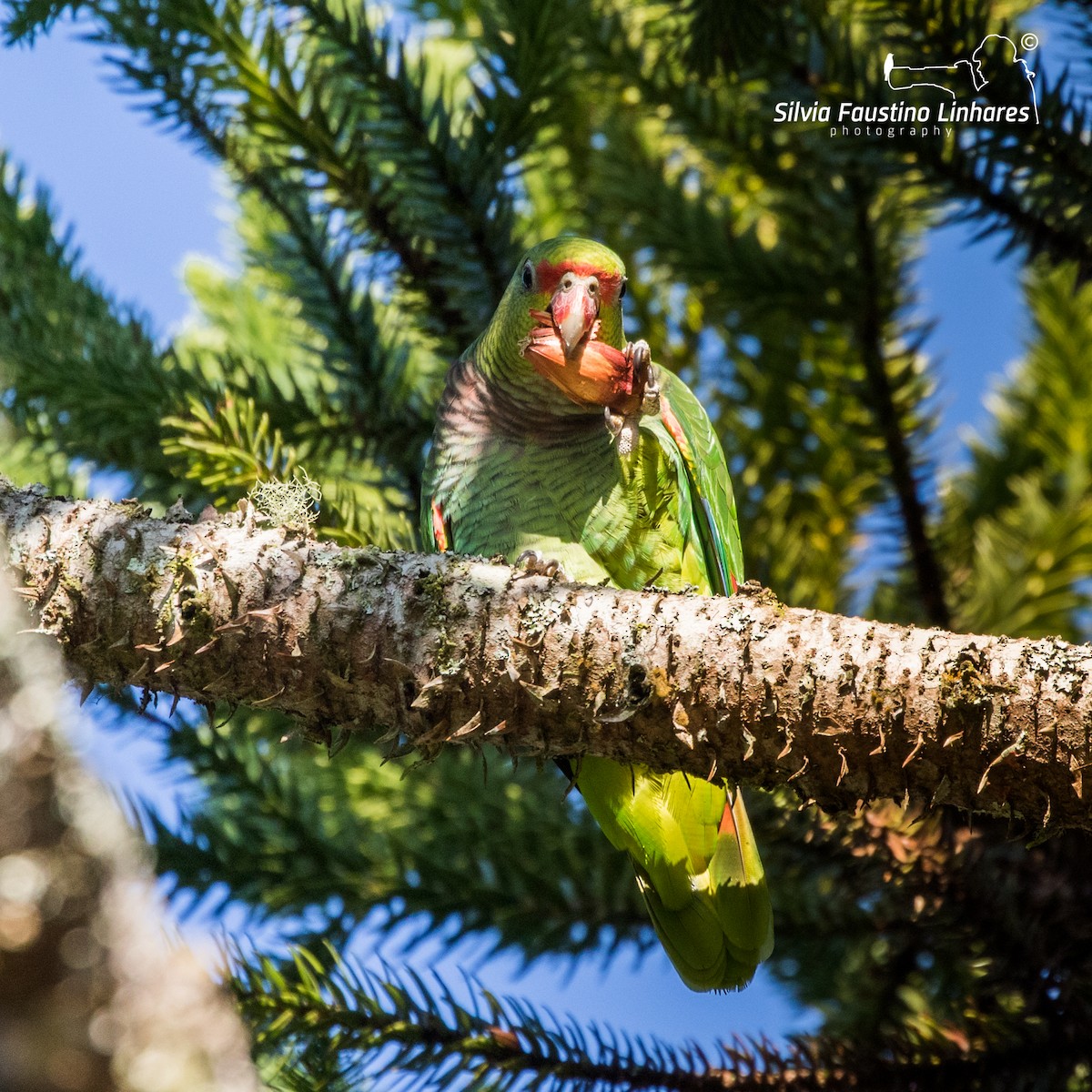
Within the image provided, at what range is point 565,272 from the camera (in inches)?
87.7

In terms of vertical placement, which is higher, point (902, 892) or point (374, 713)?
point (374, 713)

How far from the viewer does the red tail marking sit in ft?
8.29

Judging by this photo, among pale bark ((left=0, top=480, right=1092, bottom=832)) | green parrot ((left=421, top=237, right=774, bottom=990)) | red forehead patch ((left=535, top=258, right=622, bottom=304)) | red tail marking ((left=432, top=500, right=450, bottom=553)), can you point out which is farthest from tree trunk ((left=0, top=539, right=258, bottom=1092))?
red tail marking ((left=432, top=500, right=450, bottom=553))

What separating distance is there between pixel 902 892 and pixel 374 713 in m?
1.11

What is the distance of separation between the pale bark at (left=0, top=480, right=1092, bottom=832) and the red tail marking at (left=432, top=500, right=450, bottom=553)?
0.97 metres

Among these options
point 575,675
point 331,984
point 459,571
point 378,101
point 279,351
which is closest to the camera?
point 575,675

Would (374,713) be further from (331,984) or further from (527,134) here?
(527,134)

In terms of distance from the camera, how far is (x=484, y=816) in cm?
240

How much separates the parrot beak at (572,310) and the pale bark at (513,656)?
0.79m

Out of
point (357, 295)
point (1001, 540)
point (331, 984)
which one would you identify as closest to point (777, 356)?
point (1001, 540)

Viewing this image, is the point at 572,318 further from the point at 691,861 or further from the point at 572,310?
the point at 691,861

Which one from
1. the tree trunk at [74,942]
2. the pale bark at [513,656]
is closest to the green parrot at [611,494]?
the pale bark at [513,656]

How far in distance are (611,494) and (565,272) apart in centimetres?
51

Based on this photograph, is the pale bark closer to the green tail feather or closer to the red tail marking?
the green tail feather
